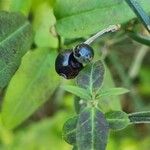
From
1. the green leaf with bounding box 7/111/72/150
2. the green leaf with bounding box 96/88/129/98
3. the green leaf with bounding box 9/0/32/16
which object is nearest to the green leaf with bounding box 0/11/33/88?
the green leaf with bounding box 9/0/32/16

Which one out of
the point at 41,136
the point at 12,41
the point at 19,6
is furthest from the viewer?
the point at 41,136

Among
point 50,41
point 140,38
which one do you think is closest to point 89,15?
point 140,38

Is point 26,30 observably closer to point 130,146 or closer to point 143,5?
point 143,5

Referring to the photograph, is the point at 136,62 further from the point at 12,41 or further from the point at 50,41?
the point at 12,41

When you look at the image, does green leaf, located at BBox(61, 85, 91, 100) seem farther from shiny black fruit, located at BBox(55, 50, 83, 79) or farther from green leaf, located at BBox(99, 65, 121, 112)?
green leaf, located at BBox(99, 65, 121, 112)

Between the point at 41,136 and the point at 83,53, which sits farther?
the point at 41,136

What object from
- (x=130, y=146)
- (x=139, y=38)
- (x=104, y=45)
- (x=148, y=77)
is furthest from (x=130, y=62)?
(x=139, y=38)

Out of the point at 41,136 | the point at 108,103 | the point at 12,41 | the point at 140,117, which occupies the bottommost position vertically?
the point at 41,136
